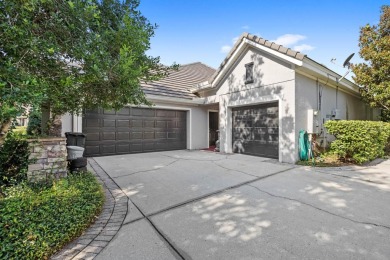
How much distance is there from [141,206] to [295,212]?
2623 millimetres

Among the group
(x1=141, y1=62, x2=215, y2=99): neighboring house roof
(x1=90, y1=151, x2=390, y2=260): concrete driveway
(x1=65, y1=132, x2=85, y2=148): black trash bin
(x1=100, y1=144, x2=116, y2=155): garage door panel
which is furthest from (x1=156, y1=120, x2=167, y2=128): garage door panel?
(x1=90, y1=151, x2=390, y2=260): concrete driveway

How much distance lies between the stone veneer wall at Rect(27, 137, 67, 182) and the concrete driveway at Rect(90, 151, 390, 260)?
4.48 ft

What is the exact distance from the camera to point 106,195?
13.2ft

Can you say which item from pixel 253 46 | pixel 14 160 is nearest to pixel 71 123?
pixel 14 160

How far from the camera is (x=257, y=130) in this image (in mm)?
8523

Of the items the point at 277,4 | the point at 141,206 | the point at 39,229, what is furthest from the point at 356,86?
the point at 39,229

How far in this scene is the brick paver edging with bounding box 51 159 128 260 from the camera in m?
2.25

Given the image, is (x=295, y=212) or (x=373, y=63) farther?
(x=373, y=63)

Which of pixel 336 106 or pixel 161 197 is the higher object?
pixel 336 106

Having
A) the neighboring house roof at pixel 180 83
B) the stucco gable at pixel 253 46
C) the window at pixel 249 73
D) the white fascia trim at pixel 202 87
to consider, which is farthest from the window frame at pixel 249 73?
the neighboring house roof at pixel 180 83

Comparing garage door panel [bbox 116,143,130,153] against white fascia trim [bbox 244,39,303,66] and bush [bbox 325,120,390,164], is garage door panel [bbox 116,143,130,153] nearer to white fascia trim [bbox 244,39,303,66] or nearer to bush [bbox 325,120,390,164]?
white fascia trim [bbox 244,39,303,66]

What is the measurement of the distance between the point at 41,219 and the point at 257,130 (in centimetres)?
777

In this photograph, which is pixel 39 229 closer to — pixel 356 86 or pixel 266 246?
pixel 266 246

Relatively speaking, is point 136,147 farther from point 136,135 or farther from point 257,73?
point 257,73
